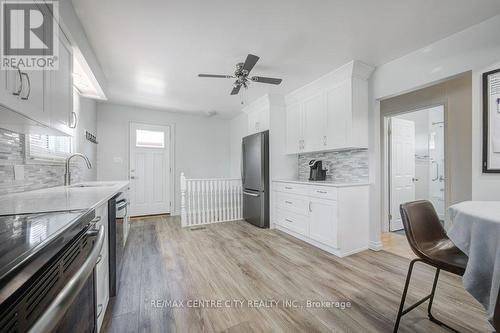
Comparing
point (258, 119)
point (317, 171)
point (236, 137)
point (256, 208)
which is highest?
point (258, 119)

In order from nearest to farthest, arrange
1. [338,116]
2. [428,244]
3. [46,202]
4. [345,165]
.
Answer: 1. [46,202]
2. [428,244]
3. [338,116]
4. [345,165]

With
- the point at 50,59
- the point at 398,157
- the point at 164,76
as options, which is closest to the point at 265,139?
the point at 164,76

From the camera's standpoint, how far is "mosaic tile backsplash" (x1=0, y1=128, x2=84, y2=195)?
1.45 metres

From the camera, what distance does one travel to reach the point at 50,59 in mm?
1377

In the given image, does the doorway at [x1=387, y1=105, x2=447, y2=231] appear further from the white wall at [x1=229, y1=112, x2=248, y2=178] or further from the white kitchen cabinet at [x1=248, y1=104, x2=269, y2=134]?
the white wall at [x1=229, y1=112, x2=248, y2=178]

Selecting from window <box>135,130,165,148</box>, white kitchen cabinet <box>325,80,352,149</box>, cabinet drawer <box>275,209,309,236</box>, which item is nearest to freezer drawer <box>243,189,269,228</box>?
cabinet drawer <box>275,209,309,236</box>

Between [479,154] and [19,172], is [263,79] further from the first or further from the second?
[19,172]

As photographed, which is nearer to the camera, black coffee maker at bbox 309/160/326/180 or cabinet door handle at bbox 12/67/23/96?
cabinet door handle at bbox 12/67/23/96

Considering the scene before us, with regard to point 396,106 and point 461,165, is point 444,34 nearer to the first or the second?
point 396,106

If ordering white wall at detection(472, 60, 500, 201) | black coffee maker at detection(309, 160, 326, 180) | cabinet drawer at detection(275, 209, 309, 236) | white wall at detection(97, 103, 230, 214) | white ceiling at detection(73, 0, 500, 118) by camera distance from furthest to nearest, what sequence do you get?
white wall at detection(97, 103, 230, 214)
black coffee maker at detection(309, 160, 326, 180)
cabinet drawer at detection(275, 209, 309, 236)
white wall at detection(472, 60, 500, 201)
white ceiling at detection(73, 0, 500, 118)

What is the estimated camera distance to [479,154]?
1907 mm

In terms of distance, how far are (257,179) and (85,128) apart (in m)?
2.93

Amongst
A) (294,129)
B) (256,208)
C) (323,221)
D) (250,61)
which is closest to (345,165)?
(323,221)

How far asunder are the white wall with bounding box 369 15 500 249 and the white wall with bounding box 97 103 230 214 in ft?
12.2
